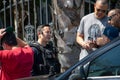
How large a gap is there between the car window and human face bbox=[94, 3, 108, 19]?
159cm

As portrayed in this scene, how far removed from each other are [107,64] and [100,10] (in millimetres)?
1668

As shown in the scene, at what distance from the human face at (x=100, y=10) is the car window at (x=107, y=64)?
62.8 inches

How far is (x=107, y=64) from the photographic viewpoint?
431 centimetres

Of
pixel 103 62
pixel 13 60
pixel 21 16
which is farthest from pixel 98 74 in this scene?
pixel 21 16

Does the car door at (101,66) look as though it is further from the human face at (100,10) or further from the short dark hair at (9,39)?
the human face at (100,10)

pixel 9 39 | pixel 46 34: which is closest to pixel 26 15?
pixel 46 34

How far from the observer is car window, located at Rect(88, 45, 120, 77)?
14.0ft

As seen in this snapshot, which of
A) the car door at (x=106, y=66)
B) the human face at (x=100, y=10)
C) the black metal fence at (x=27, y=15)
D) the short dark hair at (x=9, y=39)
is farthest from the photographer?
the black metal fence at (x=27, y=15)

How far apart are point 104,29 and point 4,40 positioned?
4.14 ft

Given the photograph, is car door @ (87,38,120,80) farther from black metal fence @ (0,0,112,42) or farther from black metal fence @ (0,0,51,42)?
black metal fence @ (0,0,51,42)

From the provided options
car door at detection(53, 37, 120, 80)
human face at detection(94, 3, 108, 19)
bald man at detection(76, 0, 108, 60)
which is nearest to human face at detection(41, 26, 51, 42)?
bald man at detection(76, 0, 108, 60)

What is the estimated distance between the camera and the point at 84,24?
239 inches

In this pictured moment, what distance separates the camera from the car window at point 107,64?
4.27 m

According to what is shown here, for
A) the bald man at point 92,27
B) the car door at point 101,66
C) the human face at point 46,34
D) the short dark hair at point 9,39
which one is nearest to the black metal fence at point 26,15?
the human face at point 46,34
